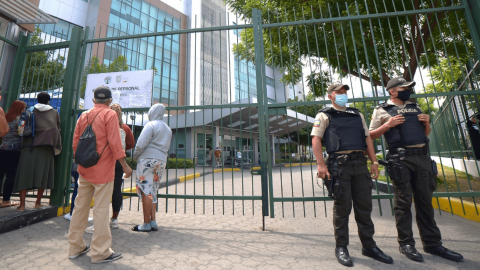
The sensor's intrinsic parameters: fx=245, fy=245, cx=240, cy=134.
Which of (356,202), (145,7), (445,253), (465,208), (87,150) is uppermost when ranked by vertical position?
(145,7)

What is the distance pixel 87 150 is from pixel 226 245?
5.89 ft

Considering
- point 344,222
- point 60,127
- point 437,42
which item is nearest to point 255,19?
point 344,222

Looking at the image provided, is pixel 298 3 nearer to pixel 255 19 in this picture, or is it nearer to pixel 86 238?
pixel 255 19

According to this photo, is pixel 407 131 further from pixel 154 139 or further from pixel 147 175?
pixel 147 175

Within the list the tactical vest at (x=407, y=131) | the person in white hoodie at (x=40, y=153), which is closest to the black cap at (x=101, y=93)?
the person in white hoodie at (x=40, y=153)

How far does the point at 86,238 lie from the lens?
297cm

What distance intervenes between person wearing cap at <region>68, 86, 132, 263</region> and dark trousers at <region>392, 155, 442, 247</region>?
2869 mm

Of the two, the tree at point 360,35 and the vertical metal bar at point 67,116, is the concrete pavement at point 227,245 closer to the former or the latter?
the vertical metal bar at point 67,116

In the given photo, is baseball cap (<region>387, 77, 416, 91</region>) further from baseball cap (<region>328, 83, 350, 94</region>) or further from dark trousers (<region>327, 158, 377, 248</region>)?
dark trousers (<region>327, 158, 377, 248</region>)

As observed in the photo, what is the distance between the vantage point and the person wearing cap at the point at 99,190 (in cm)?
233

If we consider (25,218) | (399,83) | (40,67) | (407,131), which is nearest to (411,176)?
(407,131)

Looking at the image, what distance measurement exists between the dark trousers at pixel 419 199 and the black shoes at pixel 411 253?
0.04 meters

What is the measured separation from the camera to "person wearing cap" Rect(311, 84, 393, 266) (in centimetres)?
241

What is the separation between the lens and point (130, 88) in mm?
4125
